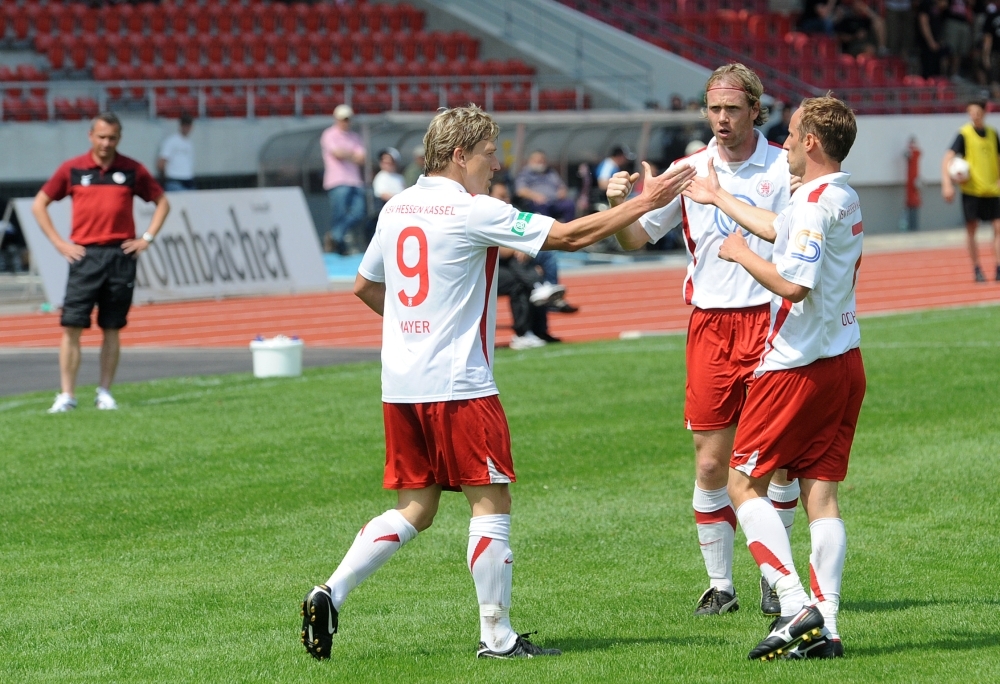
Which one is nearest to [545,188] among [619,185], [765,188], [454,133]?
[765,188]

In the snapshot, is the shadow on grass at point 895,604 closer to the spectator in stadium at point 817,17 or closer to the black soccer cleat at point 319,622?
the black soccer cleat at point 319,622

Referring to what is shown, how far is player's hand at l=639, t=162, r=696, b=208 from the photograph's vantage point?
16.5 feet

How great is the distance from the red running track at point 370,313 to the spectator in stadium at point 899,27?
1589 cm

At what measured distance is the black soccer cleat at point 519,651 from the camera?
516 centimetres

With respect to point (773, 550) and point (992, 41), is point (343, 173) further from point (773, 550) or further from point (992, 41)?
point (992, 41)

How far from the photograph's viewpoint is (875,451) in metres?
9.12

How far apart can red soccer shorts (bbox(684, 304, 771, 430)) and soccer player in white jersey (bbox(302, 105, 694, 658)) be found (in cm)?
88

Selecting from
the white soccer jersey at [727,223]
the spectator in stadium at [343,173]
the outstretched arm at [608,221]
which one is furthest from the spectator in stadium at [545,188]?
the outstretched arm at [608,221]

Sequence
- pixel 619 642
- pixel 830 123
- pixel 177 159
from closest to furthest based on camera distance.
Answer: pixel 830 123 → pixel 619 642 → pixel 177 159

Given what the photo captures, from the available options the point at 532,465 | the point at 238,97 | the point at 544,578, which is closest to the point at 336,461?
the point at 532,465

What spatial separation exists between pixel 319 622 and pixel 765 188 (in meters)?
2.37

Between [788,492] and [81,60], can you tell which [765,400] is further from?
[81,60]

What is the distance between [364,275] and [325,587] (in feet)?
3.68

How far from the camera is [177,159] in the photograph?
2355 centimetres
